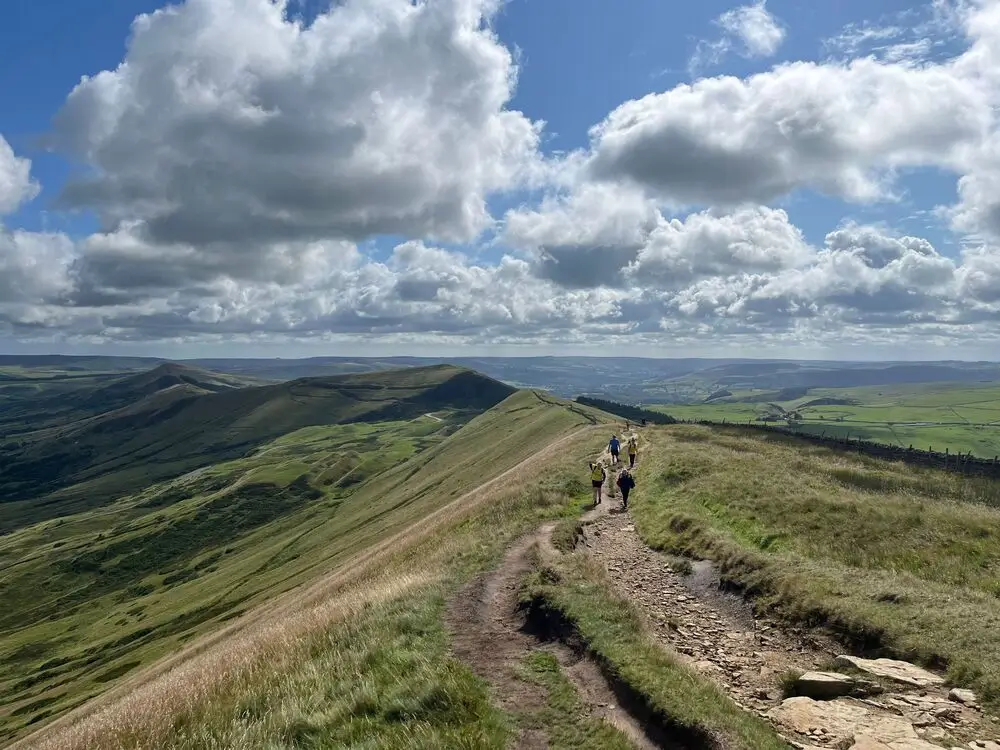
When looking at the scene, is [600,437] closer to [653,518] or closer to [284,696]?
[653,518]

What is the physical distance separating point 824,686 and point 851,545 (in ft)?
42.3

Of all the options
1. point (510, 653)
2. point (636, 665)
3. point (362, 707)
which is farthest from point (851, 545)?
point (362, 707)

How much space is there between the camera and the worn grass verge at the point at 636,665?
11.0 m

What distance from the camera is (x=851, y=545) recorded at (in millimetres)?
23578

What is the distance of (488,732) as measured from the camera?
421 inches

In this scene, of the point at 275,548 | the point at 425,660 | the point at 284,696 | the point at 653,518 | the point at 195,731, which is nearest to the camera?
the point at 195,731

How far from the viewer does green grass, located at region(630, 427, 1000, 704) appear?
1477 centimetres

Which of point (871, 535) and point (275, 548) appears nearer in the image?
point (871, 535)

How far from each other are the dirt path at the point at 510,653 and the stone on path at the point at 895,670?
606 centimetres

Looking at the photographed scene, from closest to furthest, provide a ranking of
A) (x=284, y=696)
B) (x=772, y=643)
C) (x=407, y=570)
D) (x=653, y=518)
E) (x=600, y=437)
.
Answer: (x=284, y=696) → (x=772, y=643) → (x=407, y=570) → (x=653, y=518) → (x=600, y=437)

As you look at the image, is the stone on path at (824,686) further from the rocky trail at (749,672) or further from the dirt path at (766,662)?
the dirt path at (766,662)

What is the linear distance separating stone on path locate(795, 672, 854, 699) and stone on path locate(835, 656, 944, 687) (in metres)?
0.91

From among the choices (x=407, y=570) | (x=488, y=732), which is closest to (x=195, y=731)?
(x=488, y=732)

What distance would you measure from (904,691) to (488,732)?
30.1ft
